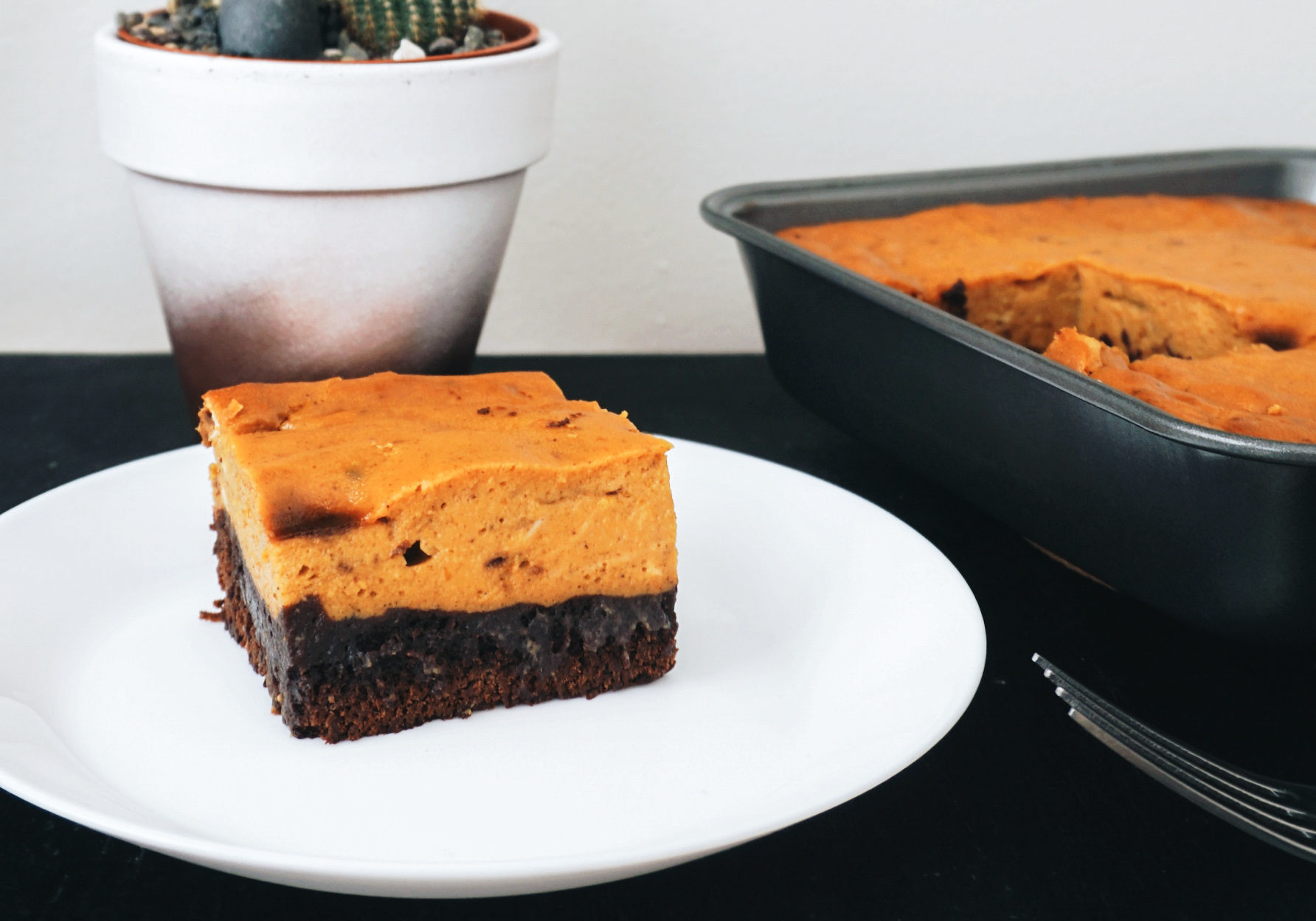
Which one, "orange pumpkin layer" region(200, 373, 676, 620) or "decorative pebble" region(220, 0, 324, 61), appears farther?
"decorative pebble" region(220, 0, 324, 61)

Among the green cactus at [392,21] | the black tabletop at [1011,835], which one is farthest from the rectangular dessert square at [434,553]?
the green cactus at [392,21]

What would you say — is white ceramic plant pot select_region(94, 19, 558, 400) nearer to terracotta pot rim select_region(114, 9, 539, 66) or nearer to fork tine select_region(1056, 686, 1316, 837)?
terracotta pot rim select_region(114, 9, 539, 66)

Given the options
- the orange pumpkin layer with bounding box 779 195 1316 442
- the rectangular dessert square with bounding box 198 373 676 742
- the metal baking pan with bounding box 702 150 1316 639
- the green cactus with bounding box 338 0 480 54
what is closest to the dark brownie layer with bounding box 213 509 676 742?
the rectangular dessert square with bounding box 198 373 676 742

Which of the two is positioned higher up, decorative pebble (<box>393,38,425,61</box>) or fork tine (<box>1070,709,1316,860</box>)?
decorative pebble (<box>393,38,425,61</box>)

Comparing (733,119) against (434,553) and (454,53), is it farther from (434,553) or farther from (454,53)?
(434,553)

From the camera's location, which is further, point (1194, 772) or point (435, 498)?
point (435, 498)

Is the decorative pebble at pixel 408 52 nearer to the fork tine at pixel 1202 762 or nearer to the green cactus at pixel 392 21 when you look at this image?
the green cactus at pixel 392 21

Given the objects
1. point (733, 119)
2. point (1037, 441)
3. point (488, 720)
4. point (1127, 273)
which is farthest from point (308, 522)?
point (733, 119)

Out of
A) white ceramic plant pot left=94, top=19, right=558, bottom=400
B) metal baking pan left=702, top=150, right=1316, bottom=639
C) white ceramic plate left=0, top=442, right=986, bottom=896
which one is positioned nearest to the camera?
white ceramic plate left=0, top=442, right=986, bottom=896
